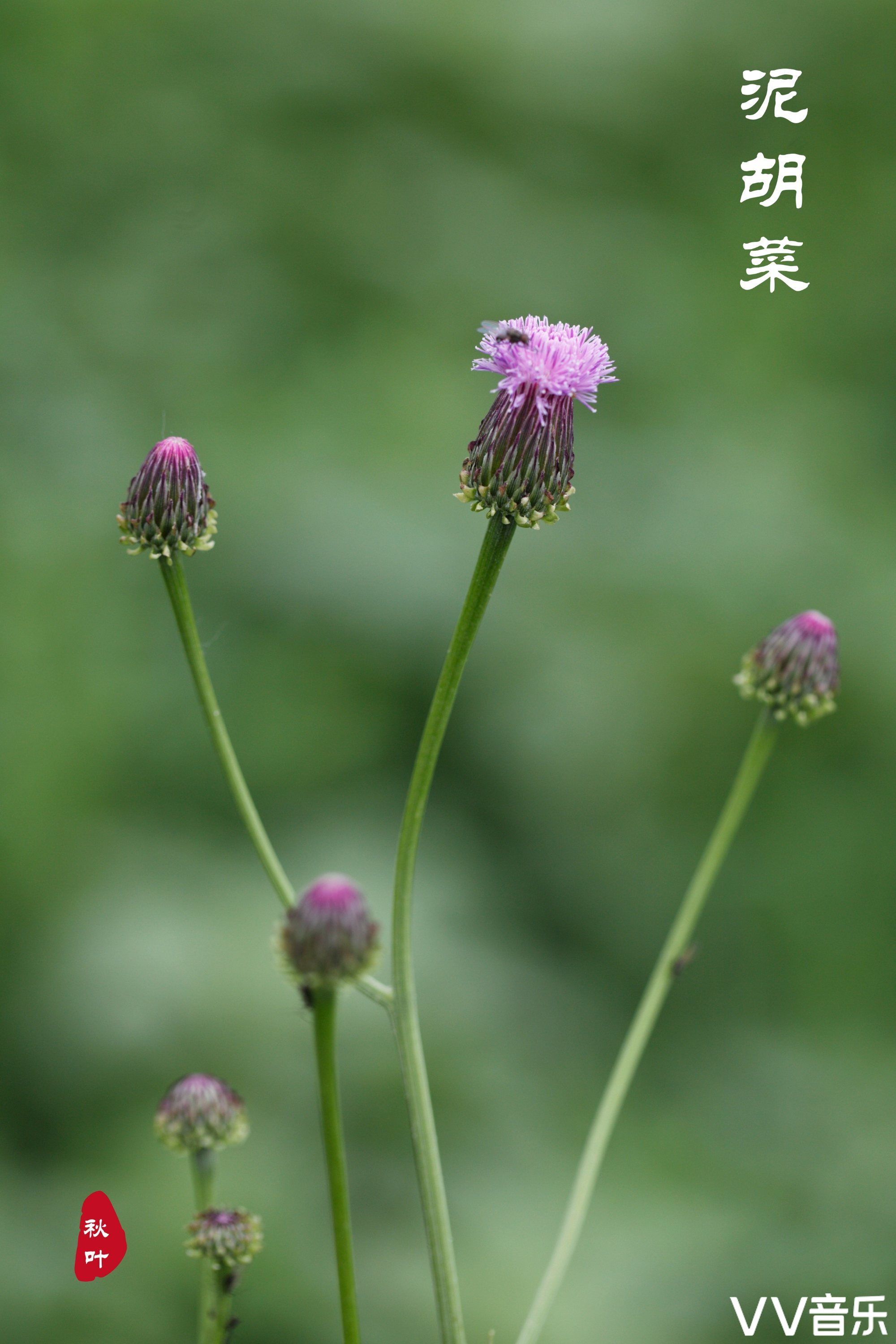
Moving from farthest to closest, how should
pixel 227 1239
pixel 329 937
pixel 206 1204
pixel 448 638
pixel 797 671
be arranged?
pixel 448 638
pixel 797 671
pixel 206 1204
pixel 227 1239
pixel 329 937

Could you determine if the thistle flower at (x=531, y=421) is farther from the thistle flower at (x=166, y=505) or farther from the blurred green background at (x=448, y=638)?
the blurred green background at (x=448, y=638)

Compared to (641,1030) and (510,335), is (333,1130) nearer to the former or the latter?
(641,1030)

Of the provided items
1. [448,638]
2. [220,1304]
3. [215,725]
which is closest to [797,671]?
[215,725]

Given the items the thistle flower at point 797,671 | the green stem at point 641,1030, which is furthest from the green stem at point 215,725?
the thistle flower at point 797,671

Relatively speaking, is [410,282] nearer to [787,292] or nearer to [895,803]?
[787,292]

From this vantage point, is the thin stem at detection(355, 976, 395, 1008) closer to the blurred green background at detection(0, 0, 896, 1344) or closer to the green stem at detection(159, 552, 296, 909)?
the green stem at detection(159, 552, 296, 909)

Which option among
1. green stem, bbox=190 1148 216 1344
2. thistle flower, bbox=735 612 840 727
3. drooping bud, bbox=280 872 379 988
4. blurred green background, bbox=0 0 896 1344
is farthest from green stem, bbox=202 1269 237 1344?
blurred green background, bbox=0 0 896 1344
